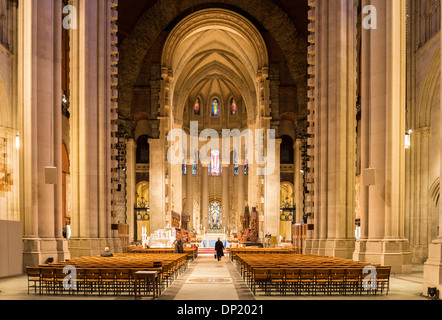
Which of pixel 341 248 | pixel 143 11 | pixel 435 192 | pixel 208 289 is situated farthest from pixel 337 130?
pixel 143 11

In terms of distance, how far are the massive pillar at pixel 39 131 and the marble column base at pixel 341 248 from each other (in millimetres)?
11690

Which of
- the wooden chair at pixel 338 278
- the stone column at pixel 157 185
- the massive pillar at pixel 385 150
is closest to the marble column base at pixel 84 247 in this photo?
the massive pillar at pixel 385 150

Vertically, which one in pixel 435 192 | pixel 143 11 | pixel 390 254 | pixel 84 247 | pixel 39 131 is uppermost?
pixel 143 11

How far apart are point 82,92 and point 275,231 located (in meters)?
26.6

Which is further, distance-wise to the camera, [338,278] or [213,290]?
[213,290]

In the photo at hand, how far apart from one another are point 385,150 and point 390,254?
3634 millimetres

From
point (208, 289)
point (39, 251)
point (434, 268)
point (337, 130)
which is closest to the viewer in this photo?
point (434, 268)

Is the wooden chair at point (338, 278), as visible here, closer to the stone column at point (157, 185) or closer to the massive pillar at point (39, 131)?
the massive pillar at point (39, 131)

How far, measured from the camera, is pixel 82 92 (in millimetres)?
23656

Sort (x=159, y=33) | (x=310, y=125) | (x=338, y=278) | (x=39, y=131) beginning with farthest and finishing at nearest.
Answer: (x=159, y=33), (x=310, y=125), (x=39, y=131), (x=338, y=278)

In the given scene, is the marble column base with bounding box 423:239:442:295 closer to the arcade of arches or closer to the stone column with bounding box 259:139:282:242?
the arcade of arches

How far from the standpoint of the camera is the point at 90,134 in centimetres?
2398

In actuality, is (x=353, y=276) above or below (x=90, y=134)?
below

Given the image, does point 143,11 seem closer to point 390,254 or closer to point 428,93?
point 428,93
